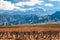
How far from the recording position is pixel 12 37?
74.4 ft

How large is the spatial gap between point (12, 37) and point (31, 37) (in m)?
2.12

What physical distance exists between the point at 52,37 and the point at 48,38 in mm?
457

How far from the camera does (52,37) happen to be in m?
22.3

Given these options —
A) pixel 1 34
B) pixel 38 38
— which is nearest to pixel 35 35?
pixel 38 38

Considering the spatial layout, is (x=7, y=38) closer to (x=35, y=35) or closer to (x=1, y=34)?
(x=1, y=34)

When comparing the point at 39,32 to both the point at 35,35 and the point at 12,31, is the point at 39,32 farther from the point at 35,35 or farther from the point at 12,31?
the point at 12,31

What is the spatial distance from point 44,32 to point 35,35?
105cm

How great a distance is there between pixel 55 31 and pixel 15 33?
4507 mm

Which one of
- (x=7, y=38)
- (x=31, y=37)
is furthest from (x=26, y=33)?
(x=7, y=38)

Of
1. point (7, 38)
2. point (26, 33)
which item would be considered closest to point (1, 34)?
point (7, 38)

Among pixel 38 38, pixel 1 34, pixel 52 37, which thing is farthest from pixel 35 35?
pixel 1 34

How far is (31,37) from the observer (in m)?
22.6

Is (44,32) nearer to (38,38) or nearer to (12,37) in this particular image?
(38,38)

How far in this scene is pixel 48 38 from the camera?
22312 mm
